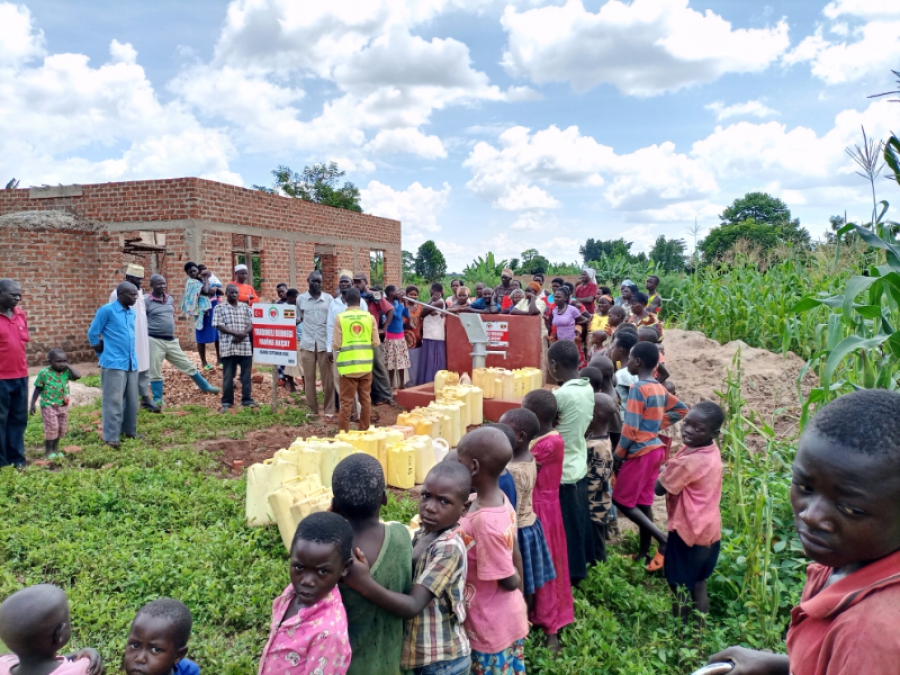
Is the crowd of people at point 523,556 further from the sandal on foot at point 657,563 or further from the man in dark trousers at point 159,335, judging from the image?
the man in dark trousers at point 159,335

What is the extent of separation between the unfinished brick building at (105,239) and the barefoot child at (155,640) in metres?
10.7

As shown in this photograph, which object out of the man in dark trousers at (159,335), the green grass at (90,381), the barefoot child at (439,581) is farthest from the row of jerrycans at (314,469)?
the green grass at (90,381)

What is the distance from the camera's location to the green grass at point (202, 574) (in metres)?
3.03

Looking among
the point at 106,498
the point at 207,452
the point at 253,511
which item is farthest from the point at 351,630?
the point at 207,452

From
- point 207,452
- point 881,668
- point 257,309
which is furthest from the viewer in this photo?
point 257,309

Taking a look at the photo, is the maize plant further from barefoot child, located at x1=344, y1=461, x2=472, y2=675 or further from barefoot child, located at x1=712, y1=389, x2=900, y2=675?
barefoot child, located at x1=344, y1=461, x2=472, y2=675

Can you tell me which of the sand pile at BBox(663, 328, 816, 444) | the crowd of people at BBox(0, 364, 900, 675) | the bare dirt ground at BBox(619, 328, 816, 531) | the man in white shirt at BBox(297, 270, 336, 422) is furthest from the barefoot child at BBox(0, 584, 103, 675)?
the man in white shirt at BBox(297, 270, 336, 422)

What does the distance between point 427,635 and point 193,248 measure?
11.0 metres

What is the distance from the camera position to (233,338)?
7.94 m

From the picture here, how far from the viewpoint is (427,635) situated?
2145mm

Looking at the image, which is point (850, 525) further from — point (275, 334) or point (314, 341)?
point (314, 341)

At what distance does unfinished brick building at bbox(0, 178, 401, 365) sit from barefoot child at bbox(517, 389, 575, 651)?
1022cm

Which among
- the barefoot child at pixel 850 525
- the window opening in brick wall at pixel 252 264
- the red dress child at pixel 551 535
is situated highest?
the window opening in brick wall at pixel 252 264

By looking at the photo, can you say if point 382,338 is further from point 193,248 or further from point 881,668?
point 881,668
